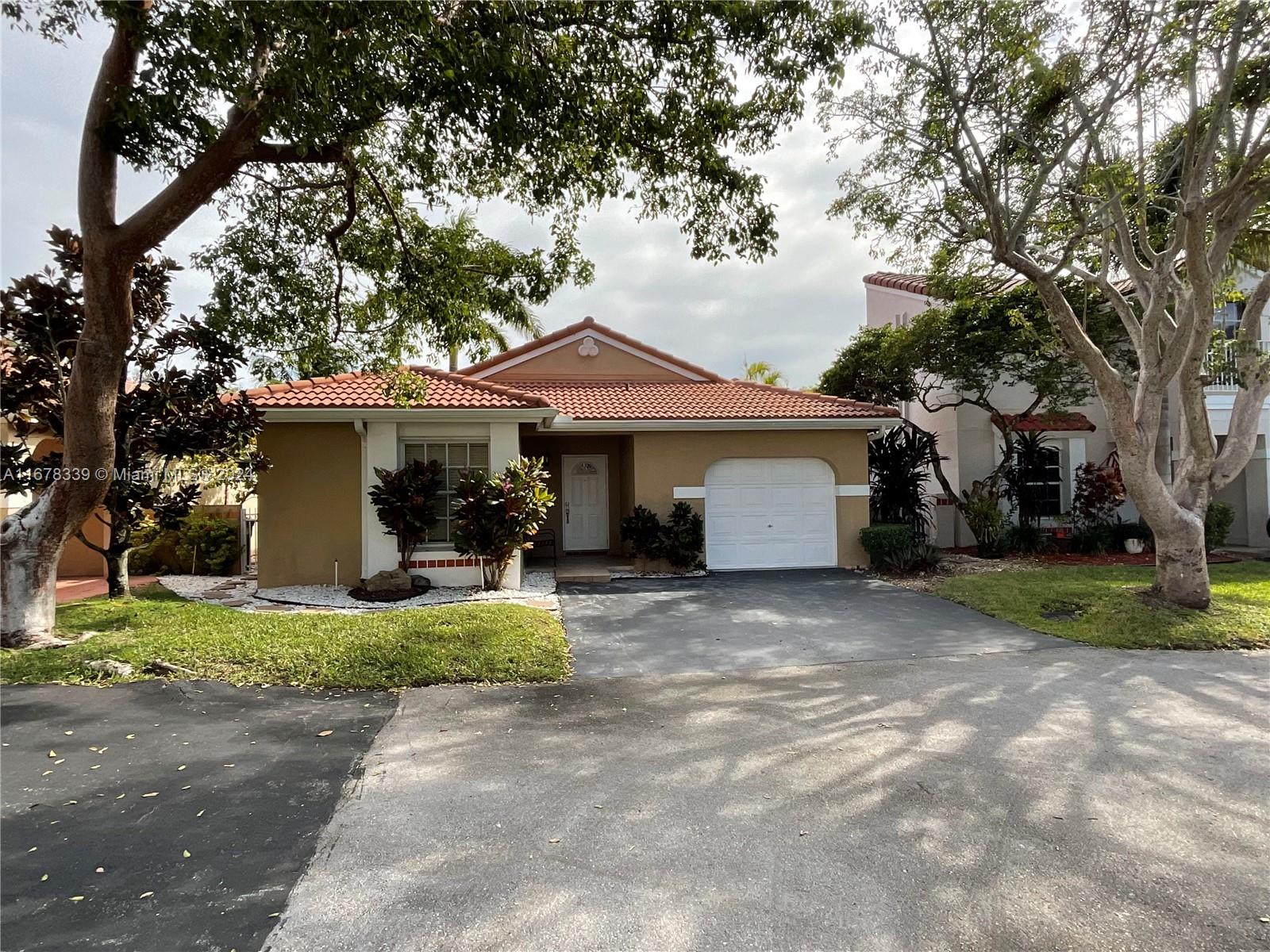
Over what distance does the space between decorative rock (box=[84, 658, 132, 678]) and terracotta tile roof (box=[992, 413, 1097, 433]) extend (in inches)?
637

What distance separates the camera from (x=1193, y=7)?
7.26 m

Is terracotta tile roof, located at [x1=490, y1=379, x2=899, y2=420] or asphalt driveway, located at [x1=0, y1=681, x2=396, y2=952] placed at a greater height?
terracotta tile roof, located at [x1=490, y1=379, x2=899, y2=420]

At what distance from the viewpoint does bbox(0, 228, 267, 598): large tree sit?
7.76m

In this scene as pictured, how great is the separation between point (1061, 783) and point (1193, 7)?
8.50 metres

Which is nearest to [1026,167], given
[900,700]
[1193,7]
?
[1193,7]

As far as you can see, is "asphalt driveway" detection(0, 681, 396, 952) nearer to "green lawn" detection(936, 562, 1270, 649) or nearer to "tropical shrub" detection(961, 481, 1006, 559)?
"green lawn" detection(936, 562, 1270, 649)

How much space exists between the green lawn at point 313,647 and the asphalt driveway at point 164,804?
33 cm

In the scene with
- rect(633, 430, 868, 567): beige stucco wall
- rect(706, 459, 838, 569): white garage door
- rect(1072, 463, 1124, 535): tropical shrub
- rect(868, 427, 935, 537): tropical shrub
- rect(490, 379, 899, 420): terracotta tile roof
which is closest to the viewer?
rect(490, 379, 899, 420): terracotta tile roof

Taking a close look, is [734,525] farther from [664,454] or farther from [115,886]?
[115,886]

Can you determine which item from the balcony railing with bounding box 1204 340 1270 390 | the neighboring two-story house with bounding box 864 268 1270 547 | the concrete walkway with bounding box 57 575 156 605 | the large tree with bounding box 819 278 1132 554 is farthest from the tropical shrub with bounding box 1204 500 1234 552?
the concrete walkway with bounding box 57 575 156 605

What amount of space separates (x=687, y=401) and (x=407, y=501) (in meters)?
6.32

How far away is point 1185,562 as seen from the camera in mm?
8648

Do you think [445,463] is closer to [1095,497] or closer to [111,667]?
[111,667]

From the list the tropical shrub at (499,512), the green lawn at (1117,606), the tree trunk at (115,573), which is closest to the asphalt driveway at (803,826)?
the green lawn at (1117,606)
